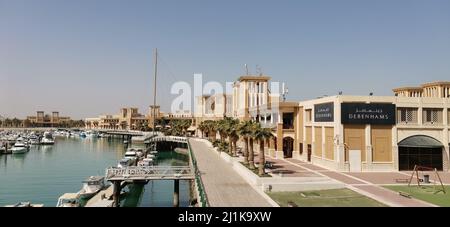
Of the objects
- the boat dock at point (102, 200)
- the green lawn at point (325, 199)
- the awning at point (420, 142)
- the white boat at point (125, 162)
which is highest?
the awning at point (420, 142)

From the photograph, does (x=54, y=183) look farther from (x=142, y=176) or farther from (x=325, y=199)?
(x=325, y=199)

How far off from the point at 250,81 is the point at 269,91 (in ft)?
27.6

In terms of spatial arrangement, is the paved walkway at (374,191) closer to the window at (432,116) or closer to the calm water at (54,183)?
the window at (432,116)

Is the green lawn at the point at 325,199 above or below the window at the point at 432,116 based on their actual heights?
below

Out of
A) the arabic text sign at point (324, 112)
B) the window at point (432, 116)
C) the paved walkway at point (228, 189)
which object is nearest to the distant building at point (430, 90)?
the window at point (432, 116)

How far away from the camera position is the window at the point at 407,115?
138 ft

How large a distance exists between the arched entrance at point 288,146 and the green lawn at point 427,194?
2552cm

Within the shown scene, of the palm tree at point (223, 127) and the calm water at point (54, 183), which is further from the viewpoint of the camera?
the palm tree at point (223, 127)

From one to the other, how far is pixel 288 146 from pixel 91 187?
3217 cm

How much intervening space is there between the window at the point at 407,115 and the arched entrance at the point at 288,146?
60.2 feet

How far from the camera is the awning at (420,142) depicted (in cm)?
4134

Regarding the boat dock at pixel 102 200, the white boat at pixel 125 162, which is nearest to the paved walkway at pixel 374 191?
the boat dock at pixel 102 200

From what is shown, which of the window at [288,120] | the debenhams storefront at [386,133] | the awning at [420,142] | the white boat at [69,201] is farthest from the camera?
the window at [288,120]

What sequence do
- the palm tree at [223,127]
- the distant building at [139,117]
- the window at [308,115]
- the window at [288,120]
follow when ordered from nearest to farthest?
1. the window at [308,115]
2. the palm tree at [223,127]
3. the window at [288,120]
4. the distant building at [139,117]
